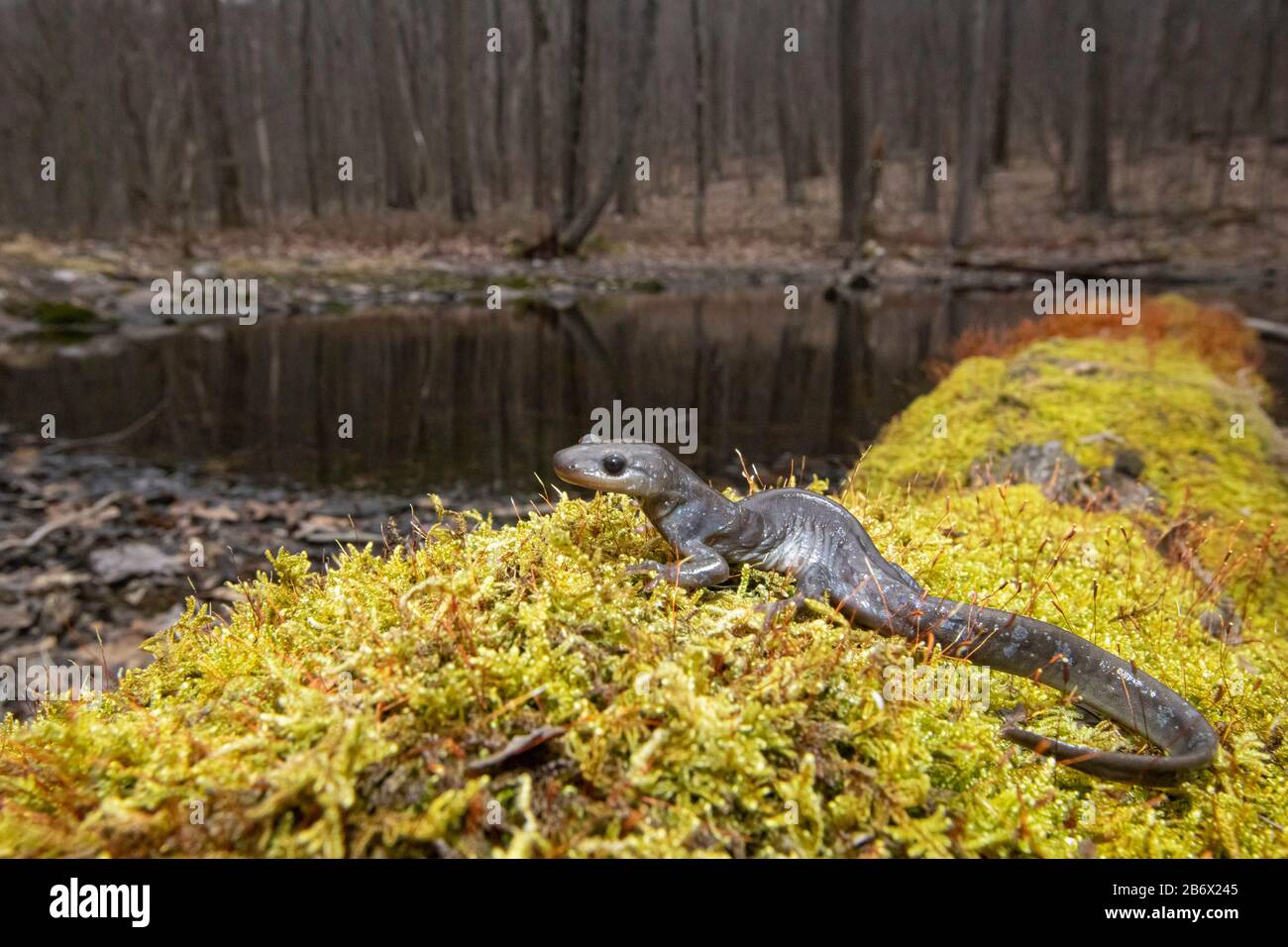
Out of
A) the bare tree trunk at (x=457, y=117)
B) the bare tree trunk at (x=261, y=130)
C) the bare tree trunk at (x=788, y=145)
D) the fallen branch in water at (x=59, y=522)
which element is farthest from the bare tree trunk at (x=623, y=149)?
the bare tree trunk at (x=261, y=130)

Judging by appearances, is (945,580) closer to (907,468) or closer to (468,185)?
(907,468)

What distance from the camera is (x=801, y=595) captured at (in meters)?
2.75

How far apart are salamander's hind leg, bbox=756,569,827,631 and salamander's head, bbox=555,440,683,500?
1.81ft

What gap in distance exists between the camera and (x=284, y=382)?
12.9 m

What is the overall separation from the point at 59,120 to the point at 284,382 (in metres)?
37.2

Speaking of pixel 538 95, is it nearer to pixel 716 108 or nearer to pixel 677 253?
pixel 677 253

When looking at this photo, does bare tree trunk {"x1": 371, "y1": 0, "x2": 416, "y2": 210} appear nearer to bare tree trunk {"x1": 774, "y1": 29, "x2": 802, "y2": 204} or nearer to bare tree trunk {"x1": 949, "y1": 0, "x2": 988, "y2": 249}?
bare tree trunk {"x1": 774, "y1": 29, "x2": 802, "y2": 204}

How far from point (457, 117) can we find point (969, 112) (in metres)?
19.4

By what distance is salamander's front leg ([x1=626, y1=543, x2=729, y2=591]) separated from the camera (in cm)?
270

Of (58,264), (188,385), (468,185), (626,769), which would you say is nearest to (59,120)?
(468,185)
